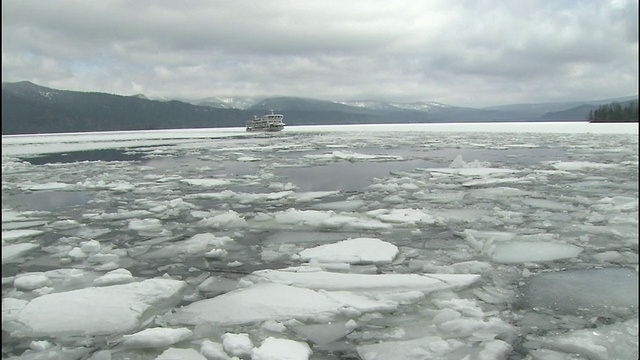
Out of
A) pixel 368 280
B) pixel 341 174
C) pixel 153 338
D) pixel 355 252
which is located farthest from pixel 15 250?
pixel 341 174

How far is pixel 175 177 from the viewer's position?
10.7 meters

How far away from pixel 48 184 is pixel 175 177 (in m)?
2.92

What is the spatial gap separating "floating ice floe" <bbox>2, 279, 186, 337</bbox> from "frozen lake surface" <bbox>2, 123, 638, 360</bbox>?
0.05ft

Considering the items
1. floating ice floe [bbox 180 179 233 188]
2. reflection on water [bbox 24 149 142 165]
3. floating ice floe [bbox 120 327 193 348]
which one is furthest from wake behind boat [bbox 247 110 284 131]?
floating ice floe [bbox 120 327 193 348]

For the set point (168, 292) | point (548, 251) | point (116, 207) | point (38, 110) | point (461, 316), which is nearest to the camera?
point (461, 316)

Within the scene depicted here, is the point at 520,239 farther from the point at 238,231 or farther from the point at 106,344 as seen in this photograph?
the point at 106,344

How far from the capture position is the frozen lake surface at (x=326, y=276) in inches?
103

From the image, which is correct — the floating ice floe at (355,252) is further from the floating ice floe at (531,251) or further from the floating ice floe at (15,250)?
the floating ice floe at (15,250)

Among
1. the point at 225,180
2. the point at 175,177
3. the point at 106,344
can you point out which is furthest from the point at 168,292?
the point at 175,177

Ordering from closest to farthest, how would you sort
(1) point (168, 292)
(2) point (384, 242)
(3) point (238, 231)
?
(1) point (168, 292), (2) point (384, 242), (3) point (238, 231)

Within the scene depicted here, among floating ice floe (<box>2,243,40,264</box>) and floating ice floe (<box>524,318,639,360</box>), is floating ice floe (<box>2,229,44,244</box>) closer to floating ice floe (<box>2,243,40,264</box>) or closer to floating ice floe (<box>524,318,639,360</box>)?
floating ice floe (<box>2,243,40,264</box>)

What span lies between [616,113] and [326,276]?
64.8m

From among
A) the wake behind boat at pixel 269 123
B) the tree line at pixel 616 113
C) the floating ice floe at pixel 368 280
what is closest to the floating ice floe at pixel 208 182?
the floating ice floe at pixel 368 280

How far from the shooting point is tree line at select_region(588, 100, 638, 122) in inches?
1973
